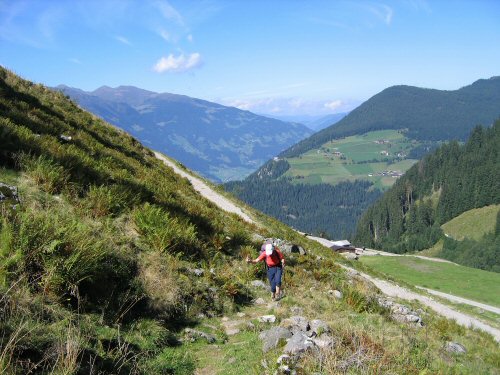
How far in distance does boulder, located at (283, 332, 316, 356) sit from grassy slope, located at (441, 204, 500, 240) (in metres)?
166

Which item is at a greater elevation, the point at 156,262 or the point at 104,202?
the point at 104,202

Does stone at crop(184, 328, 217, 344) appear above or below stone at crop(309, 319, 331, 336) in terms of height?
below

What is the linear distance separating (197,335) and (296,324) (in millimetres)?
1979

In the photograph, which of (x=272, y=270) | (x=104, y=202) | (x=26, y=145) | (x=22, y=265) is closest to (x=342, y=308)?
(x=272, y=270)

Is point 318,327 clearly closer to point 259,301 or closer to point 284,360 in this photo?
point 284,360

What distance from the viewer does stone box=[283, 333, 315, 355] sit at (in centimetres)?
614

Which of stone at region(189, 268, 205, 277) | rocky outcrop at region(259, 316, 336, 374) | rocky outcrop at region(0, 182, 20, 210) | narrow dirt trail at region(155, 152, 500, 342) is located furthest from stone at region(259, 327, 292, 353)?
narrow dirt trail at region(155, 152, 500, 342)

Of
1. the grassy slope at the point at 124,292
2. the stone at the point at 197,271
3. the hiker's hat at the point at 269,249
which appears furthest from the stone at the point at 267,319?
the hiker's hat at the point at 269,249

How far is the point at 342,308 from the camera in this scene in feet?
34.8

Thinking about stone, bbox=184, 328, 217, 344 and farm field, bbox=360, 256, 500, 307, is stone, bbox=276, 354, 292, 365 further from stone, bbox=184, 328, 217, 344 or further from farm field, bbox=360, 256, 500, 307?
farm field, bbox=360, 256, 500, 307

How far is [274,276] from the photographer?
10.9 m

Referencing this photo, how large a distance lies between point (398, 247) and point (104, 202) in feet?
534

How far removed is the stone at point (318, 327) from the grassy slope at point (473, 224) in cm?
16529

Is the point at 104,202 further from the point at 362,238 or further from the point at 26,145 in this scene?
the point at 362,238
